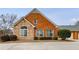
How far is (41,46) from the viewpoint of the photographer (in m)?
35.1

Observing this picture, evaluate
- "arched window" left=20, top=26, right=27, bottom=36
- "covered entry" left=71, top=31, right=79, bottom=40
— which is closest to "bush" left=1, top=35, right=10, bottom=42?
"arched window" left=20, top=26, right=27, bottom=36

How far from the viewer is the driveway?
3503cm

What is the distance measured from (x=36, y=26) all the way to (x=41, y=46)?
0.54 metres

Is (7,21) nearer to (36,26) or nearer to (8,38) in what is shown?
(8,38)

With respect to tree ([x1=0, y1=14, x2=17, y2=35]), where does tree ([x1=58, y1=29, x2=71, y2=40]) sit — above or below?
below

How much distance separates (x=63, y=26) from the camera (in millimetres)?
35062

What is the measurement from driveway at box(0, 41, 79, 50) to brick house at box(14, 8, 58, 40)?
193mm

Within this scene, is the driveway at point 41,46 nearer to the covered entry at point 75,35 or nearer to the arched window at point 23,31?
the covered entry at point 75,35

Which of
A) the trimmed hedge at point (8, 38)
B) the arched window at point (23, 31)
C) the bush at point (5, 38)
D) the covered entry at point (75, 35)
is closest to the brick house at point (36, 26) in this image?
the arched window at point (23, 31)

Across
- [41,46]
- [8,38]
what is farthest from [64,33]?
[8,38]

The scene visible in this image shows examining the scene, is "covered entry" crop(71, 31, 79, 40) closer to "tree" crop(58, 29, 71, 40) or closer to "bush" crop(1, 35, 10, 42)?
"tree" crop(58, 29, 71, 40)
